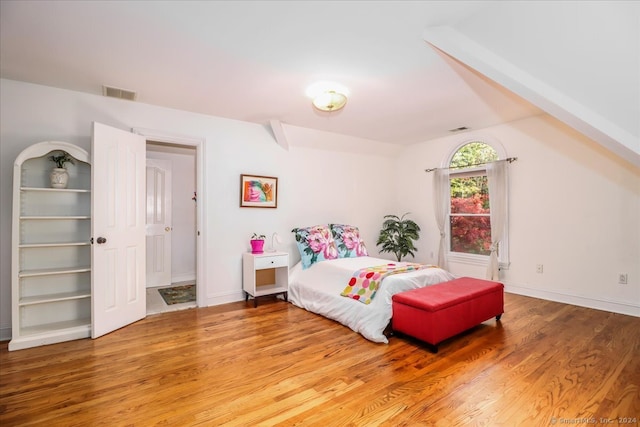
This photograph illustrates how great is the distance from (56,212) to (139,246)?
0.79 metres

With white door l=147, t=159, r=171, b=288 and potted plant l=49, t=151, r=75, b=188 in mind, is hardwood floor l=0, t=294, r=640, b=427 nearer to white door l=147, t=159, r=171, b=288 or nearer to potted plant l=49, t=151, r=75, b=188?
potted plant l=49, t=151, r=75, b=188

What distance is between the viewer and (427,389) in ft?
6.55

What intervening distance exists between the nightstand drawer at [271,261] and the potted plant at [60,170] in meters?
2.06

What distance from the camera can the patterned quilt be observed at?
2990 mm

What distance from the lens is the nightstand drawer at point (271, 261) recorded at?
3799mm

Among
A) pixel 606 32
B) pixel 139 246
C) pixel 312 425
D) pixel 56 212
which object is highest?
pixel 606 32

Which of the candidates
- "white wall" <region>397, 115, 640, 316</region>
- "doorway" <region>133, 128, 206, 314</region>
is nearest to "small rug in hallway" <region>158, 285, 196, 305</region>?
"doorway" <region>133, 128, 206, 314</region>

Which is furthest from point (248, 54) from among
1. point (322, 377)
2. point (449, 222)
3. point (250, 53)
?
point (449, 222)

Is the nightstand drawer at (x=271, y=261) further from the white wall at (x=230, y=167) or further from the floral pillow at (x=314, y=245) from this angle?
the white wall at (x=230, y=167)

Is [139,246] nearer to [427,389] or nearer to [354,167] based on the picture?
[427,389]

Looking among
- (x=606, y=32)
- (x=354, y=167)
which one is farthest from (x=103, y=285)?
(x=606, y=32)

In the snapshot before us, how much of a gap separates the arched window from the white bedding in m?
1.54

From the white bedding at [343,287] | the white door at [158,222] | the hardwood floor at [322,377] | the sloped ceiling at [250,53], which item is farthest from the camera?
the white door at [158,222]

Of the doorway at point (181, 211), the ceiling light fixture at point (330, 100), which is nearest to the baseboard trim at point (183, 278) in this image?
the doorway at point (181, 211)
